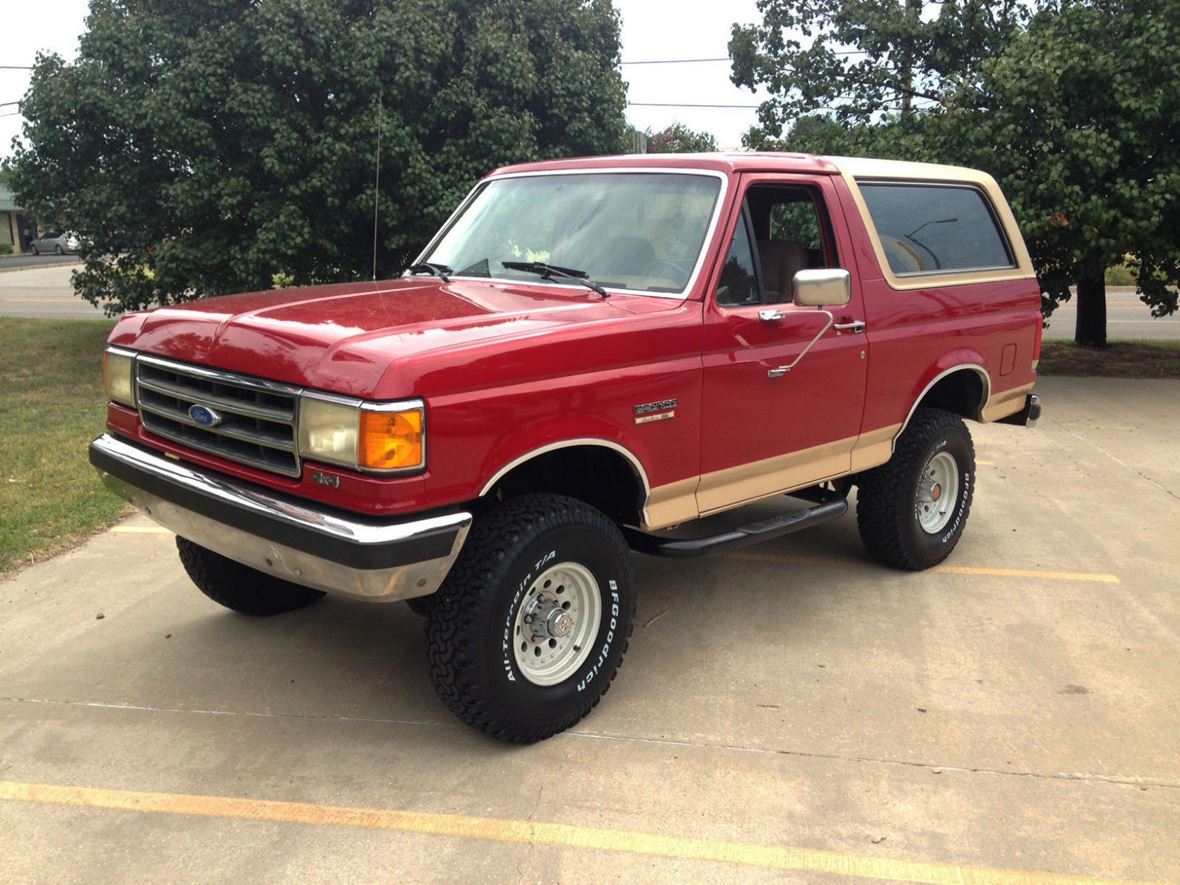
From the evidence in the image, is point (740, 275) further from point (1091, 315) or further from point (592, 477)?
point (1091, 315)

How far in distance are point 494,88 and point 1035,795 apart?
11066mm

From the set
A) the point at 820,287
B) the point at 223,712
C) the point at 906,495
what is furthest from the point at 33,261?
the point at 820,287

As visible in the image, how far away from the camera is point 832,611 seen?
491 centimetres

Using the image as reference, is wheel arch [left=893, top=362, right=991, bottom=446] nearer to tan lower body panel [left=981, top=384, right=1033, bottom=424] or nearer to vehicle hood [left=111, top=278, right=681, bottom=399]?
tan lower body panel [left=981, top=384, right=1033, bottom=424]

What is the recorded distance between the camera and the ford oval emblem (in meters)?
3.48

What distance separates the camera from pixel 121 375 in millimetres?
4027

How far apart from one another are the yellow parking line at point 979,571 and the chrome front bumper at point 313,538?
9.77 feet

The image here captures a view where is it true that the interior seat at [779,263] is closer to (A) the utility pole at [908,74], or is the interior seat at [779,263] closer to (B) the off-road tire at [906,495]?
(B) the off-road tire at [906,495]

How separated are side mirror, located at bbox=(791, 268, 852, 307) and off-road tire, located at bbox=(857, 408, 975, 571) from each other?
1487 millimetres

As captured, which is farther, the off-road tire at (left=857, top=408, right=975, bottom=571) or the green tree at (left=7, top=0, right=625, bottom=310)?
the green tree at (left=7, top=0, right=625, bottom=310)

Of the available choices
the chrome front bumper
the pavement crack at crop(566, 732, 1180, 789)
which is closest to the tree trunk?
the pavement crack at crop(566, 732, 1180, 789)

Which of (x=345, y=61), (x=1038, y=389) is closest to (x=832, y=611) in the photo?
(x=1038, y=389)

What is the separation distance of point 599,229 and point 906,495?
7.43 ft

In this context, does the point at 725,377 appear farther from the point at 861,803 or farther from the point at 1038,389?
the point at 1038,389
